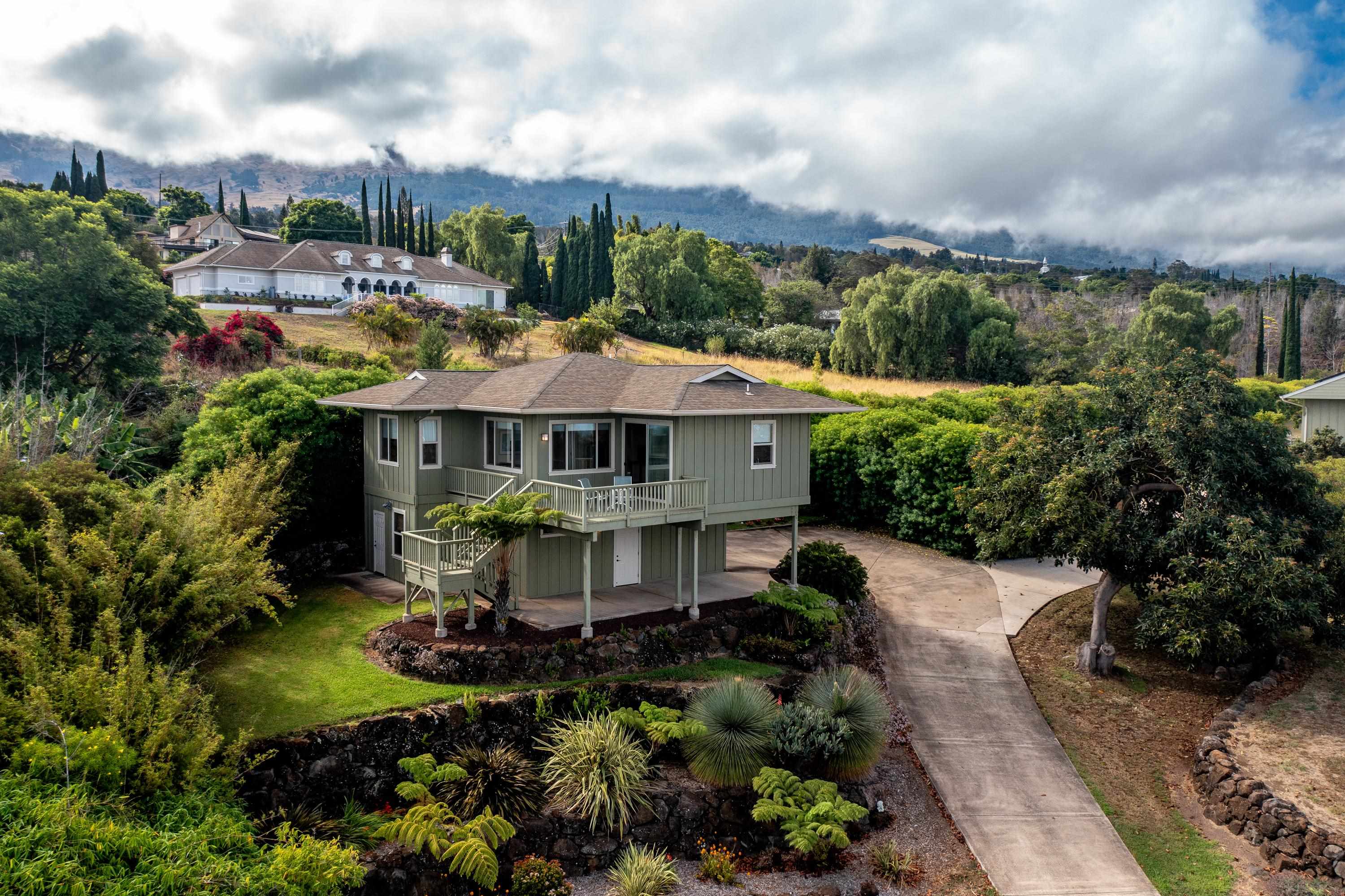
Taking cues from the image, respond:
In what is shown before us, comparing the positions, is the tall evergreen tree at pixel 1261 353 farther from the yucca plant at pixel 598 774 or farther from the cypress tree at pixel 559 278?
the yucca plant at pixel 598 774

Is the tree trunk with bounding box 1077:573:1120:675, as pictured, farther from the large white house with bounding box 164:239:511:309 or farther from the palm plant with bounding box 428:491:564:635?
the large white house with bounding box 164:239:511:309

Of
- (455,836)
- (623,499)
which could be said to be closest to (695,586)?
(623,499)

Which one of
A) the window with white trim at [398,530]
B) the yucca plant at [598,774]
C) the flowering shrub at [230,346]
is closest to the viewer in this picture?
the yucca plant at [598,774]

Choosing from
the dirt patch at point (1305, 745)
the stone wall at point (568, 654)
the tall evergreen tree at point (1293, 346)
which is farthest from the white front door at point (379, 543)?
the tall evergreen tree at point (1293, 346)

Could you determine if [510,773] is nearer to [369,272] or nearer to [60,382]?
[60,382]

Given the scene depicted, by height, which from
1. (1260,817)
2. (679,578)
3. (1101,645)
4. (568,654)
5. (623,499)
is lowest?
(1260,817)

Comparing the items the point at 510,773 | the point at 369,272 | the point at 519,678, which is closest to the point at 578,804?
the point at 510,773

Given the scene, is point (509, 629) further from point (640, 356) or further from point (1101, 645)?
point (640, 356)
